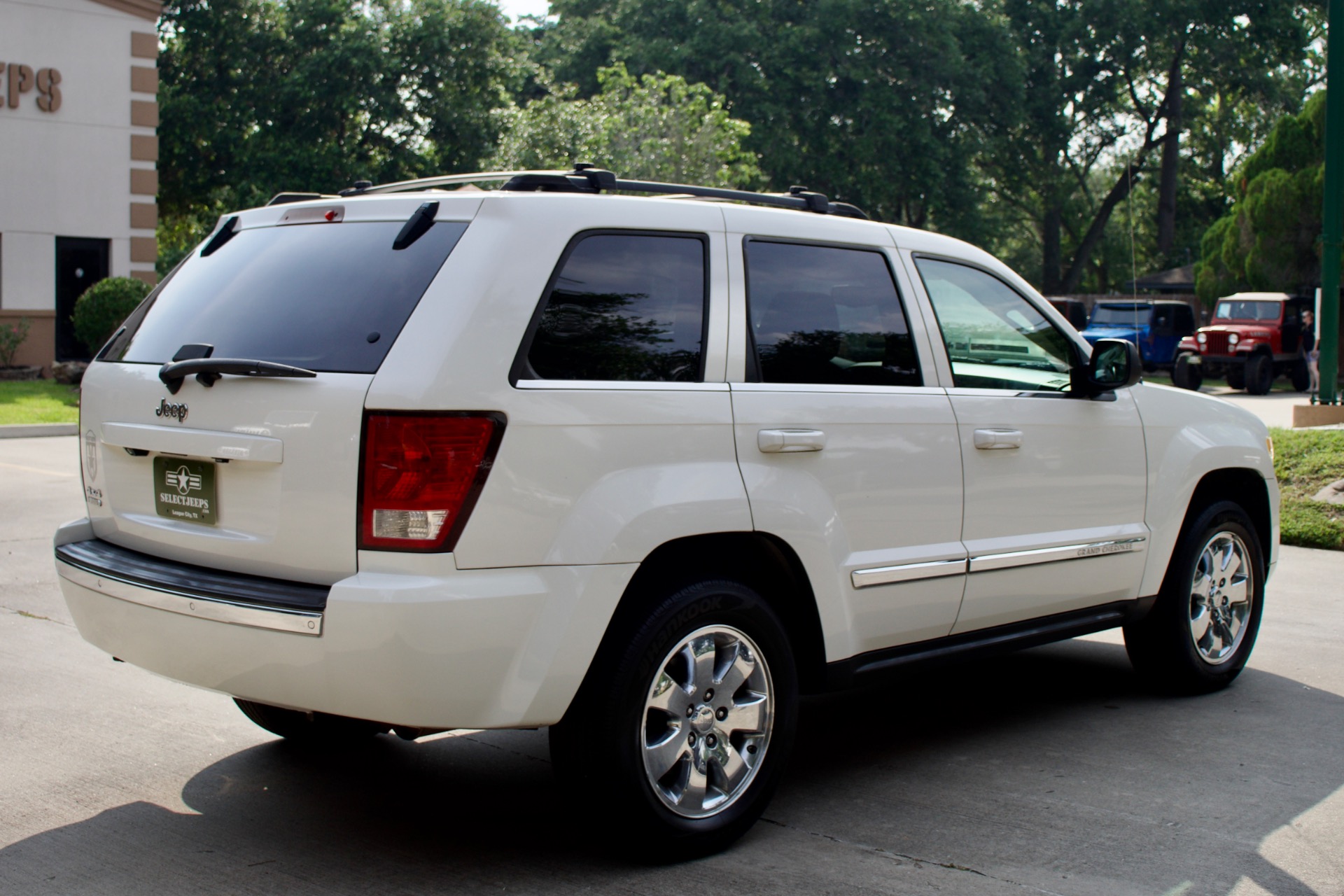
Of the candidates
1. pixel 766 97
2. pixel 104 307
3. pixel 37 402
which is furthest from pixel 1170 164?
pixel 37 402

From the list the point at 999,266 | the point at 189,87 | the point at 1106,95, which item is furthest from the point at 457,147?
the point at 999,266

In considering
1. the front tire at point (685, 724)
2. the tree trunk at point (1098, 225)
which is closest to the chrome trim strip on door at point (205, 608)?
the front tire at point (685, 724)

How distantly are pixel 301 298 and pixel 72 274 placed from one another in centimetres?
2312

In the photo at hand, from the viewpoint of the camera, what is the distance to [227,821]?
4145 mm

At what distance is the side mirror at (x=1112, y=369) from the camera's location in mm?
5023

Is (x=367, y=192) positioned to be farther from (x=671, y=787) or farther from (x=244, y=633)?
(x=671, y=787)

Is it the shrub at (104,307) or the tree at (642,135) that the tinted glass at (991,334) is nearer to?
the shrub at (104,307)

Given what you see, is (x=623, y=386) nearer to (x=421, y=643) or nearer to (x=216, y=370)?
(x=421, y=643)

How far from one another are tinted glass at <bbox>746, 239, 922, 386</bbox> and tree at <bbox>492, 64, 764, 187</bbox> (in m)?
22.3

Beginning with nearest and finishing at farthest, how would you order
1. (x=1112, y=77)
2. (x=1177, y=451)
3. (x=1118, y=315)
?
(x=1177, y=451) < (x=1118, y=315) < (x=1112, y=77)

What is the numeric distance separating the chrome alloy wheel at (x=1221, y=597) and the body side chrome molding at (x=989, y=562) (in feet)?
2.02

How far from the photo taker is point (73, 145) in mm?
24156

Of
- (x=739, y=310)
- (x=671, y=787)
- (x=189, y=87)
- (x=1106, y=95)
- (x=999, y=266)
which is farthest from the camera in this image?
(x=1106, y=95)

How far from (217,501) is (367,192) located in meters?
1.24
